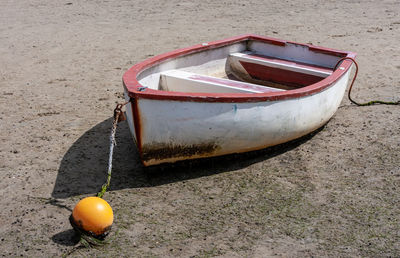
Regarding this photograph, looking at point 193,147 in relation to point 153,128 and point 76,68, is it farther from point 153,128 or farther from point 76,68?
point 76,68

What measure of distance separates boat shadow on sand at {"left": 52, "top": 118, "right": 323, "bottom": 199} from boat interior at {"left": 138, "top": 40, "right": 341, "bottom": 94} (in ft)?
3.02

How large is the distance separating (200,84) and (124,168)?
119cm

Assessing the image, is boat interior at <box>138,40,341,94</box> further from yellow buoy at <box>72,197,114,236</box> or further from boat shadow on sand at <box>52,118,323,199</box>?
yellow buoy at <box>72,197,114,236</box>

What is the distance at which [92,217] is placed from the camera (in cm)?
348

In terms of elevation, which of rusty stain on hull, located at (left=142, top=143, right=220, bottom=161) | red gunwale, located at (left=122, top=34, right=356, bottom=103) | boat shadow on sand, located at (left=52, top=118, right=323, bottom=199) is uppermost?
red gunwale, located at (left=122, top=34, right=356, bottom=103)

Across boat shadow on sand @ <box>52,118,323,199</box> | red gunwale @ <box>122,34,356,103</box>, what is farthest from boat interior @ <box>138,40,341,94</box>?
boat shadow on sand @ <box>52,118,323,199</box>

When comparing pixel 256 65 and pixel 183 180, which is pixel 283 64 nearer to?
pixel 256 65

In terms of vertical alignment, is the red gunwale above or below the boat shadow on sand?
above

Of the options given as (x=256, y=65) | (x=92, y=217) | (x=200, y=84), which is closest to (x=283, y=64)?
(x=256, y=65)

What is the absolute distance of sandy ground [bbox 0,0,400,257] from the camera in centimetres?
363

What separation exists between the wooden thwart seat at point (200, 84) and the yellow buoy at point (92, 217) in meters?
1.96

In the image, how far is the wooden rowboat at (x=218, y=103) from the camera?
13.5 feet

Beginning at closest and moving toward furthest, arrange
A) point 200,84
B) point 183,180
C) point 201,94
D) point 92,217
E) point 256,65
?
1. point 92,217
2. point 201,94
3. point 183,180
4. point 200,84
5. point 256,65

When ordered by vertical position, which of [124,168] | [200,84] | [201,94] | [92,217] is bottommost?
[124,168]
